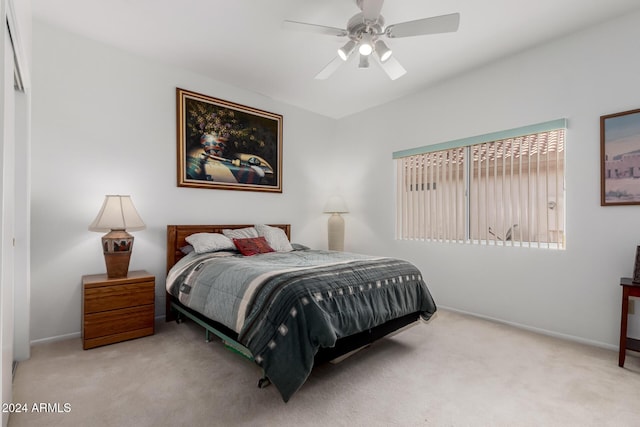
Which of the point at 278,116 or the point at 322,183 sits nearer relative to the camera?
the point at 278,116

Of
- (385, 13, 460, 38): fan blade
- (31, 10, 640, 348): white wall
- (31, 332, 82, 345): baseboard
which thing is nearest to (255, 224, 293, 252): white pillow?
(31, 10, 640, 348): white wall

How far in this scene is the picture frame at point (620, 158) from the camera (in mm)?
2469

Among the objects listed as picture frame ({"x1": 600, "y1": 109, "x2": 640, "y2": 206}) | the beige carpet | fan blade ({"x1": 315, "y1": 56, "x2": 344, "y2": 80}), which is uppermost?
fan blade ({"x1": 315, "y1": 56, "x2": 344, "y2": 80})

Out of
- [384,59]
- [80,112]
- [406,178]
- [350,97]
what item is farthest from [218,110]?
[406,178]

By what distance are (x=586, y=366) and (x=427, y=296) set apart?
3.83 ft

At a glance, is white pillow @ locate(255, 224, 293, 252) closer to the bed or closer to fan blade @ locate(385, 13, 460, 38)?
the bed

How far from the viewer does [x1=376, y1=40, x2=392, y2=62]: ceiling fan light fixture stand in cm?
233

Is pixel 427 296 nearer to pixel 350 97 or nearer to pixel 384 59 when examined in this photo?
pixel 384 59

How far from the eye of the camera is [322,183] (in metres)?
5.00

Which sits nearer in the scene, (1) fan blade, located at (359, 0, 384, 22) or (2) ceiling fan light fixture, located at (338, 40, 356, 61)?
(1) fan blade, located at (359, 0, 384, 22)

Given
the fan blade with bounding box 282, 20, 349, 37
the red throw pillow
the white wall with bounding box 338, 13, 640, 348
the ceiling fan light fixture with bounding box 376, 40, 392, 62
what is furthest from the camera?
the red throw pillow

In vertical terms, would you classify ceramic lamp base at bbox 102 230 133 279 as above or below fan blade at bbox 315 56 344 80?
below

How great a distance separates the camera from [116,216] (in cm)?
268

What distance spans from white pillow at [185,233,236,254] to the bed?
12 millimetres
